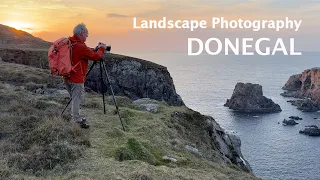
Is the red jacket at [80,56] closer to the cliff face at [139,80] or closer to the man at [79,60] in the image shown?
the man at [79,60]

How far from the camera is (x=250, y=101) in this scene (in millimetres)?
167875

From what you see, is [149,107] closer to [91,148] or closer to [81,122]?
[81,122]

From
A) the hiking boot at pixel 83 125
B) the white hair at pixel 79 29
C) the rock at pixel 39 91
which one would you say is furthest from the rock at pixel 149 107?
the white hair at pixel 79 29

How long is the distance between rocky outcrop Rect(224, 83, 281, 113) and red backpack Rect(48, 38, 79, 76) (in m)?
157

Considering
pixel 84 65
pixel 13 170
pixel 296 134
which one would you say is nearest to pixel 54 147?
pixel 13 170

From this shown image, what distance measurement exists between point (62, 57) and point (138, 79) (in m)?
68.7

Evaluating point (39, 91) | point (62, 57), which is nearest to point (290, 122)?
point (39, 91)

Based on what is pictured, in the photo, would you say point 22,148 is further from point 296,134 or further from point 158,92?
point 296,134

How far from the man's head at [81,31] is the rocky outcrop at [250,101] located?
15631cm

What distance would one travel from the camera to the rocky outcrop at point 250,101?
6452 inches

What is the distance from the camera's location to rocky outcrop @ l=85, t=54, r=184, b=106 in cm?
7950

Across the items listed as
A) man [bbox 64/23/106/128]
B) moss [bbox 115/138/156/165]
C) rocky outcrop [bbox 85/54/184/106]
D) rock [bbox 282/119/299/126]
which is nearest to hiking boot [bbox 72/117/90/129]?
man [bbox 64/23/106/128]

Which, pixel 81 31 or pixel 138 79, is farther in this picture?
pixel 138 79

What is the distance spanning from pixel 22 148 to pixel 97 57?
453 cm
